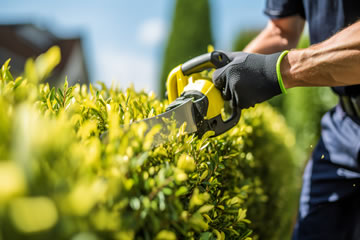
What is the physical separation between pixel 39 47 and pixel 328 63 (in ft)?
85.6

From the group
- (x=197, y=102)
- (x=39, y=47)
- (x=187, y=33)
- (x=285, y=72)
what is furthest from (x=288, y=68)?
(x=39, y=47)

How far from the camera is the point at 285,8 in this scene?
7.87 ft

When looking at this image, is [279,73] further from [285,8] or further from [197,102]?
[285,8]

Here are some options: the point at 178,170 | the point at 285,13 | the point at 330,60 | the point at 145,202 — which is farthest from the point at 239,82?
the point at 285,13

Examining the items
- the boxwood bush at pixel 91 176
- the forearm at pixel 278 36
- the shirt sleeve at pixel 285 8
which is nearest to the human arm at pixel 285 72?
the boxwood bush at pixel 91 176

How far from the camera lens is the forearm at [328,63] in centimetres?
137

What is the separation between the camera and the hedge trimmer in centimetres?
130

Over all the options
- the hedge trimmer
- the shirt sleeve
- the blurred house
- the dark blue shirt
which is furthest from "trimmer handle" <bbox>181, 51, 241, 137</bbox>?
the blurred house

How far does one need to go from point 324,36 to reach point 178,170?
1.80m

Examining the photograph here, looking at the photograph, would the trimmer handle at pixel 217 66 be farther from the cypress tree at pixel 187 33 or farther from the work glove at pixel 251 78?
the cypress tree at pixel 187 33

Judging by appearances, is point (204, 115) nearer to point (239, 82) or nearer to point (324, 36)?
point (239, 82)

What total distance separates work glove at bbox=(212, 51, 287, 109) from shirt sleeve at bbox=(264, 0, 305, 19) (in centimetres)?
107

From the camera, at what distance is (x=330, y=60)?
141 cm

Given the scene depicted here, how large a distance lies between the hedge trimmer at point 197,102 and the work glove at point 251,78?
0.08 meters
